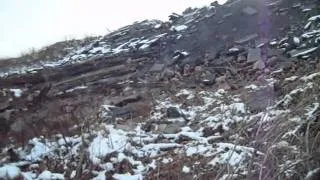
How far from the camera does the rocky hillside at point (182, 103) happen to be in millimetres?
3250

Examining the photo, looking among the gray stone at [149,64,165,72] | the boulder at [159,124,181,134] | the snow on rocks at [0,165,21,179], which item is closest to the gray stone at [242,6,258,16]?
the gray stone at [149,64,165,72]

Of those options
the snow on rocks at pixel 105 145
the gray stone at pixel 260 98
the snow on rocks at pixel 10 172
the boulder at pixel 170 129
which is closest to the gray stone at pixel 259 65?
the gray stone at pixel 260 98

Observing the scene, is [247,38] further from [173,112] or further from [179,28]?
[173,112]

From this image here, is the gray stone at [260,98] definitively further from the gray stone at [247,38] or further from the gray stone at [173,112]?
the gray stone at [247,38]

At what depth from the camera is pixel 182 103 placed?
804 centimetres

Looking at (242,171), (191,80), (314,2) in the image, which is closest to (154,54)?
(191,80)

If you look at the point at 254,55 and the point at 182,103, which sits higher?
the point at 254,55

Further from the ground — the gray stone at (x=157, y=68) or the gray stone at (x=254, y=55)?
the gray stone at (x=254, y=55)

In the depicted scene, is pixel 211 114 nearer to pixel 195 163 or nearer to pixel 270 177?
pixel 195 163

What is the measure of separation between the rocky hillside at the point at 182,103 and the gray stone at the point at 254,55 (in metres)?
0.03

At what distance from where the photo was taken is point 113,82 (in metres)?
10.2

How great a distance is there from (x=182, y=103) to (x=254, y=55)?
2220 millimetres

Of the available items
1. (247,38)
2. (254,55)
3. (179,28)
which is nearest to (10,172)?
(254,55)

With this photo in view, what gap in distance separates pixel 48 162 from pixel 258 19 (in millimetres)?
6671
